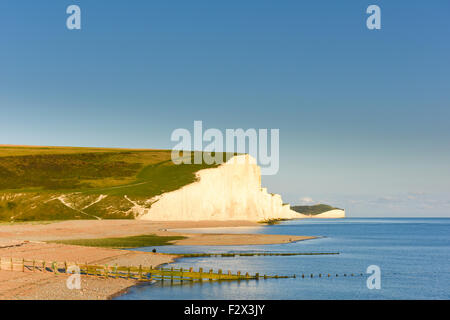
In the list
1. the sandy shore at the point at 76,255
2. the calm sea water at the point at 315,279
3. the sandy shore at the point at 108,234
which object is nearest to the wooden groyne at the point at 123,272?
the sandy shore at the point at 76,255

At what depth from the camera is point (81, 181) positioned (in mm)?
126938

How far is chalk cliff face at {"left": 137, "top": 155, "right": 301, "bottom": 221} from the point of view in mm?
109750

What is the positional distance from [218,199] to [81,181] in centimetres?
4027

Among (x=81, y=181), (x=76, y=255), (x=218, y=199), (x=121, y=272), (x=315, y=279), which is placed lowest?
(x=315, y=279)

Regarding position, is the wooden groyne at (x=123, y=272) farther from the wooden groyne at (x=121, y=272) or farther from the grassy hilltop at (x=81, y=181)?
the grassy hilltop at (x=81, y=181)

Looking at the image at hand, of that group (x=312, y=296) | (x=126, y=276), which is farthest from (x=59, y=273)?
(x=312, y=296)

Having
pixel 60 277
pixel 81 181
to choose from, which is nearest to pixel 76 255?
pixel 60 277

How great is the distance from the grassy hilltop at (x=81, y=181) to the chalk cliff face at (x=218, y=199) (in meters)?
3.45

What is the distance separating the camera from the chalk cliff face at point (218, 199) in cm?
10975

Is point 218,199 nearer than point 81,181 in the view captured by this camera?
Yes

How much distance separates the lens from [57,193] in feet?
368

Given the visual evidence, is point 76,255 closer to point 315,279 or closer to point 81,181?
point 315,279
